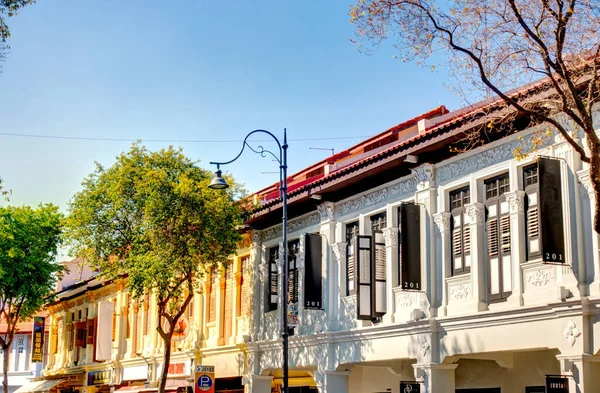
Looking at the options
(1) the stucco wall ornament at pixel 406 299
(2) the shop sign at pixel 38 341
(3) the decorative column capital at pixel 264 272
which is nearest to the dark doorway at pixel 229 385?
(3) the decorative column capital at pixel 264 272

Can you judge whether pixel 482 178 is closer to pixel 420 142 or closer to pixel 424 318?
pixel 420 142

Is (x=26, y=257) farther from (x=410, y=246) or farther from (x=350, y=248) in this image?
(x=410, y=246)

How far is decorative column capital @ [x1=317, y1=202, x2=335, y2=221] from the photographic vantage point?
80.1 feet

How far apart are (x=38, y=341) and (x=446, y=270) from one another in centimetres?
3856

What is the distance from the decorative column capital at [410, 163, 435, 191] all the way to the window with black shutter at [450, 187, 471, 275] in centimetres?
61

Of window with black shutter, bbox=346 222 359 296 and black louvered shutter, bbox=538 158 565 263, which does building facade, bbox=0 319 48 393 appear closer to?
window with black shutter, bbox=346 222 359 296

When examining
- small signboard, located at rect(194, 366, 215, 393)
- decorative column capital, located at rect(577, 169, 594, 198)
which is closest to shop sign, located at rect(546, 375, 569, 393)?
decorative column capital, located at rect(577, 169, 594, 198)

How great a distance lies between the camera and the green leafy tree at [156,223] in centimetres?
2566

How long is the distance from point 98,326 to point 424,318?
2305cm

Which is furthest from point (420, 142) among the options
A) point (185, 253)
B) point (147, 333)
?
point (147, 333)

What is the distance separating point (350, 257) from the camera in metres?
23.7

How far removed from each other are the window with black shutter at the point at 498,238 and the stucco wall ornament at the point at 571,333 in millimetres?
1942

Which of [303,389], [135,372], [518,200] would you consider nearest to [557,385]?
[518,200]

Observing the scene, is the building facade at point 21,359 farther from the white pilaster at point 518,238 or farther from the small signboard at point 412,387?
the white pilaster at point 518,238
